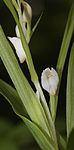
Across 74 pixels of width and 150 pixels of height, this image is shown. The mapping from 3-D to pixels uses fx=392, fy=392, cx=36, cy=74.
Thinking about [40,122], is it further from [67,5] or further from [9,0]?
[67,5]

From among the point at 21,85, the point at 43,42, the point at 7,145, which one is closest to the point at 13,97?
the point at 21,85

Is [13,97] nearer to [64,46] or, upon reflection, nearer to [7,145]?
[64,46]

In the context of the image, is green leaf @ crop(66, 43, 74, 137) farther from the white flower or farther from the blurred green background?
the blurred green background

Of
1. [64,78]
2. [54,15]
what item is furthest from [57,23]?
[64,78]

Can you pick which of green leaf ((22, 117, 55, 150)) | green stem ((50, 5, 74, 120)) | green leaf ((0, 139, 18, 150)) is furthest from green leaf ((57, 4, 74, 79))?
green leaf ((0, 139, 18, 150))

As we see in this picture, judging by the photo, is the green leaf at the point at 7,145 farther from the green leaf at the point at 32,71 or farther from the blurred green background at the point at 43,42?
the green leaf at the point at 32,71

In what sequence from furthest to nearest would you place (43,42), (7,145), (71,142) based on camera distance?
(43,42) < (7,145) < (71,142)

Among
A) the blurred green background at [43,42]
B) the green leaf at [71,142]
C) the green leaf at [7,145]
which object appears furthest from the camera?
the blurred green background at [43,42]

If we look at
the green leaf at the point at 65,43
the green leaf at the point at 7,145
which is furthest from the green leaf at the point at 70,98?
the green leaf at the point at 7,145
